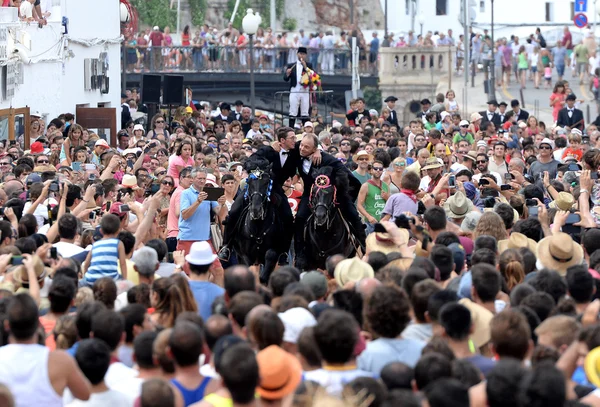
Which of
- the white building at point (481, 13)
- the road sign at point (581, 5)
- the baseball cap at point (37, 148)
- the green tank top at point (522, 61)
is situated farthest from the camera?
the white building at point (481, 13)

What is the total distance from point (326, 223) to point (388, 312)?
19.8 ft

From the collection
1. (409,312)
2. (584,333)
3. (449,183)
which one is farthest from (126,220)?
(584,333)

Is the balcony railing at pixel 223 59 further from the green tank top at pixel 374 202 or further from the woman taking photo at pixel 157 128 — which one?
the green tank top at pixel 374 202

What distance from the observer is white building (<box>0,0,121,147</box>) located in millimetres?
23797

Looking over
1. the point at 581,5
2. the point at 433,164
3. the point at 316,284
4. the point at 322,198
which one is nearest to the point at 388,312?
the point at 316,284

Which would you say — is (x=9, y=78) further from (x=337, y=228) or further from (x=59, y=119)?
(x=337, y=228)

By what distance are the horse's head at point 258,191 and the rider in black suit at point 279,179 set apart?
0.29m

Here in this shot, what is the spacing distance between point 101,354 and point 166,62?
37670 mm

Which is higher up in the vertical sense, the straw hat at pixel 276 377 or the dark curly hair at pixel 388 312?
the dark curly hair at pixel 388 312

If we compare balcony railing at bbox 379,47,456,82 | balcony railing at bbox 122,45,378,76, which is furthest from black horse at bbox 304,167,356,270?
balcony railing at bbox 379,47,456,82

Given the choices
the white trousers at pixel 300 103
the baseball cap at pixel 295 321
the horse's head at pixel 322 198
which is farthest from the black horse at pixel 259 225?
the white trousers at pixel 300 103

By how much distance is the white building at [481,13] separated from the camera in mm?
77188

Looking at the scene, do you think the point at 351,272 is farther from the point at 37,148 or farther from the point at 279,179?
the point at 37,148

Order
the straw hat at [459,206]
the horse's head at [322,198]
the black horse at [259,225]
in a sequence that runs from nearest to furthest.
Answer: the straw hat at [459,206] → the horse's head at [322,198] → the black horse at [259,225]
